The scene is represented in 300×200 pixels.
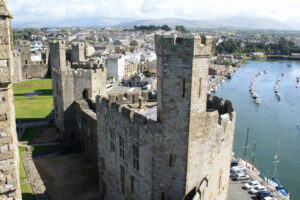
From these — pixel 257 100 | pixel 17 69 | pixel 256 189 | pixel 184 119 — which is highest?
pixel 184 119

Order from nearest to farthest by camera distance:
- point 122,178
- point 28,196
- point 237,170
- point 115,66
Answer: point 122,178
point 28,196
point 237,170
point 115,66

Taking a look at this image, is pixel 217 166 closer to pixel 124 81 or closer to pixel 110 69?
Answer: pixel 124 81

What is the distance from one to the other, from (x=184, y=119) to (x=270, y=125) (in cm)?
3920

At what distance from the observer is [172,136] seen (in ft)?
39.5

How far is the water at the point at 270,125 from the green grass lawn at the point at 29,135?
23518 millimetres

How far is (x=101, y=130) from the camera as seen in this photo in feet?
58.8

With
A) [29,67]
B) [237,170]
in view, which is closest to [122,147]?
[237,170]

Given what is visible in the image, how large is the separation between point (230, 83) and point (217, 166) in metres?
70.9

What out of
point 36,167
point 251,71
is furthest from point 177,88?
point 251,71

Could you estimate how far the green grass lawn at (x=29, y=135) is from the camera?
2809 cm

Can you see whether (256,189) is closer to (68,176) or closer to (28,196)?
(68,176)

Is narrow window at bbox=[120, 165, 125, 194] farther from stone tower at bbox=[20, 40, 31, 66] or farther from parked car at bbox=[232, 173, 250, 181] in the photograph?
stone tower at bbox=[20, 40, 31, 66]

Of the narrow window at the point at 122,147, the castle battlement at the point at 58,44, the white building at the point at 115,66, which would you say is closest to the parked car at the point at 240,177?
the narrow window at the point at 122,147

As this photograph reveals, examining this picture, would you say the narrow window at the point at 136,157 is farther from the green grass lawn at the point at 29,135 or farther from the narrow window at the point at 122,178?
the green grass lawn at the point at 29,135
